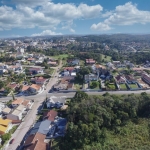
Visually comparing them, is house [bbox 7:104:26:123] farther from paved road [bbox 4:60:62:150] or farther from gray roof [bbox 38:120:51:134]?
gray roof [bbox 38:120:51:134]

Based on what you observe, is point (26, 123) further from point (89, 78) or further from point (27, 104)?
point (89, 78)

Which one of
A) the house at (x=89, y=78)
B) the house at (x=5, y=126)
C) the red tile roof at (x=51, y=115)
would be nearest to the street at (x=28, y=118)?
the house at (x=5, y=126)

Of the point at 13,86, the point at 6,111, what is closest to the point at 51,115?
the point at 6,111

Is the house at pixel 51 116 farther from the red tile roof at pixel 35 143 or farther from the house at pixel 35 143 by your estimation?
the house at pixel 35 143

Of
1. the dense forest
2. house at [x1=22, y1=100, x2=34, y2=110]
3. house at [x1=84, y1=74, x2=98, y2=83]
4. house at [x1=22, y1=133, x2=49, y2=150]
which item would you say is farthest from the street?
house at [x1=84, y1=74, x2=98, y2=83]

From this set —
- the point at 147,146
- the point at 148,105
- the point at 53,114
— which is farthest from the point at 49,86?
the point at 147,146

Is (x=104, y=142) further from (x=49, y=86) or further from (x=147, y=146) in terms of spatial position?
(x=49, y=86)

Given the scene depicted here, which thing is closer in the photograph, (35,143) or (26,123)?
(35,143)
